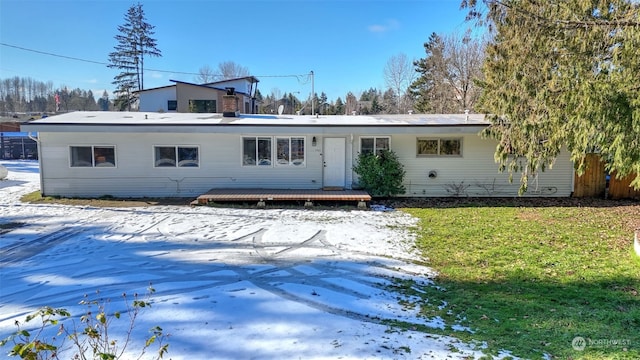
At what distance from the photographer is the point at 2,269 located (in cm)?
596

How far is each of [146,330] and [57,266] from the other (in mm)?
3456

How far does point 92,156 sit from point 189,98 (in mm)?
12446

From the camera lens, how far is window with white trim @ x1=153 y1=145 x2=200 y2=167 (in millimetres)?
12867

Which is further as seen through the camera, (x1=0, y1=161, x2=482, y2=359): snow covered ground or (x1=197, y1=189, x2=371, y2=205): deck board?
(x1=197, y1=189, x2=371, y2=205): deck board

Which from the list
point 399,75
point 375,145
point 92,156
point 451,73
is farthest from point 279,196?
point 399,75

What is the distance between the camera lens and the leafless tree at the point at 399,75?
37875 mm

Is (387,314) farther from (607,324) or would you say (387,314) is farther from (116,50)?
(116,50)

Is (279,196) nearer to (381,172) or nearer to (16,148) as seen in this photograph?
(381,172)

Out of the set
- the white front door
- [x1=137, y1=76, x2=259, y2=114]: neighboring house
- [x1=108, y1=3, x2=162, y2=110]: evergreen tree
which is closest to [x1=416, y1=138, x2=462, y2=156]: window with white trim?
the white front door

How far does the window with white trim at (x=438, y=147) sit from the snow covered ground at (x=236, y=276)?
3599 millimetres

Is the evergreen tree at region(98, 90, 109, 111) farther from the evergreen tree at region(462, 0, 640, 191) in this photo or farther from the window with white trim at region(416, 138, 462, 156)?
the evergreen tree at region(462, 0, 640, 191)

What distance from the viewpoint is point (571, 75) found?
7051 mm
